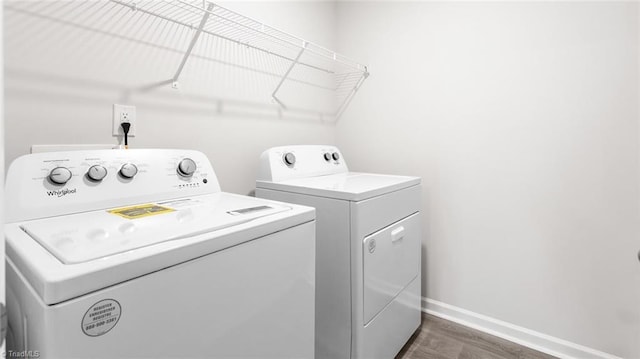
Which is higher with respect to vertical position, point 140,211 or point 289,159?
point 289,159

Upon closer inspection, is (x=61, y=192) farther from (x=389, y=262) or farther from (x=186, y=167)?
(x=389, y=262)

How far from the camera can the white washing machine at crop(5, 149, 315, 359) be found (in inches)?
22.3

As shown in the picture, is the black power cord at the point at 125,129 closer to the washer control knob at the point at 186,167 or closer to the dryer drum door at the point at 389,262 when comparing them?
the washer control knob at the point at 186,167

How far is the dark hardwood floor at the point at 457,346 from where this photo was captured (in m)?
1.68

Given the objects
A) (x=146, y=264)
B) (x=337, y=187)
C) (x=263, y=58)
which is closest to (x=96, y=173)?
(x=146, y=264)

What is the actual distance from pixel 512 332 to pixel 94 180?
2.06 meters

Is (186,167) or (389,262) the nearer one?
(186,167)

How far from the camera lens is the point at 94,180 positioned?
998mm

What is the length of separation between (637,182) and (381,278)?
3.92 feet

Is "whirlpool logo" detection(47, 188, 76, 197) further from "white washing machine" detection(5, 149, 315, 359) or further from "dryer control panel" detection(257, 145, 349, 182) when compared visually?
"dryer control panel" detection(257, 145, 349, 182)

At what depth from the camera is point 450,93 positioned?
192 centimetres

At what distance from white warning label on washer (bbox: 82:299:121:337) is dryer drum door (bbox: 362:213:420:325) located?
0.90 m

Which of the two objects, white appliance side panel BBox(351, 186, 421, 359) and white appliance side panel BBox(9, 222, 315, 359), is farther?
white appliance side panel BBox(351, 186, 421, 359)

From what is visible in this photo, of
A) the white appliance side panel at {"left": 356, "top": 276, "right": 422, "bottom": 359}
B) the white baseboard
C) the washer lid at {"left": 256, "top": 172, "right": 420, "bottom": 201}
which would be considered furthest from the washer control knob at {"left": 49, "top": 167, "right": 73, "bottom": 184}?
the white baseboard
